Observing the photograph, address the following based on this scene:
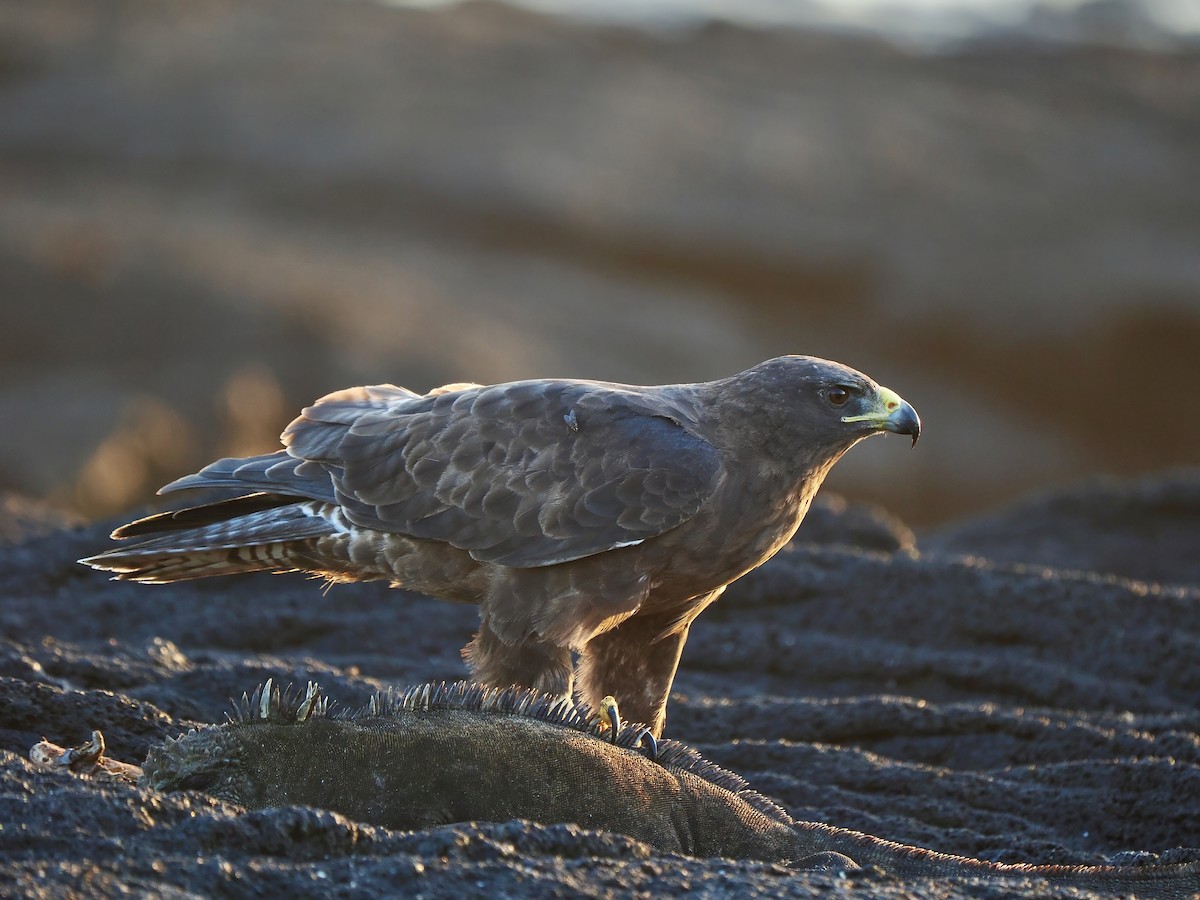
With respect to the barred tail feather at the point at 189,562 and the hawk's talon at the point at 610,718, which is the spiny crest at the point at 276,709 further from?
the barred tail feather at the point at 189,562

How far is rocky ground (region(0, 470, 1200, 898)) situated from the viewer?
3.23m

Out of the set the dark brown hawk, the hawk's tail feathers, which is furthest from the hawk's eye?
the hawk's tail feathers

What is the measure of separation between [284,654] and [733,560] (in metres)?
2.56

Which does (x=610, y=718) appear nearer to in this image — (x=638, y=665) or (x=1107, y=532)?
(x=638, y=665)

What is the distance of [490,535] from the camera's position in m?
4.94

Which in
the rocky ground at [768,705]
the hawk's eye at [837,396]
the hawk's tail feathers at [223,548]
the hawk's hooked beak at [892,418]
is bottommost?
the rocky ground at [768,705]

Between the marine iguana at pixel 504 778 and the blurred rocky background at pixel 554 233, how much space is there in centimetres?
1291

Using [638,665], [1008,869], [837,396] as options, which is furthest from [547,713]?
[837,396]

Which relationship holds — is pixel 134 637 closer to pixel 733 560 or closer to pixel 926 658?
pixel 733 560

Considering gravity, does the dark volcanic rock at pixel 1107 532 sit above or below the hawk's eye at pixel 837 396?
below

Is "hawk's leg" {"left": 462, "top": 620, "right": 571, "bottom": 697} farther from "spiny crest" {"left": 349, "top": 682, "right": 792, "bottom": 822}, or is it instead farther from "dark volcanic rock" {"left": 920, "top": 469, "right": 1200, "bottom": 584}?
"dark volcanic rock" {"left": 920, "top": 469, "right": 1200, "bottom": 584}

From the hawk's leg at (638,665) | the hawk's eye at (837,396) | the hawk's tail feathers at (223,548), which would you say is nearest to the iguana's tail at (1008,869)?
the hawk's leg at (638,665)

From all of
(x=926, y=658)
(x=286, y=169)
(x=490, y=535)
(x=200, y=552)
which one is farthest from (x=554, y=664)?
(x=286, y=169)

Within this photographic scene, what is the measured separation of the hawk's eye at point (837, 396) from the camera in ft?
16.2
